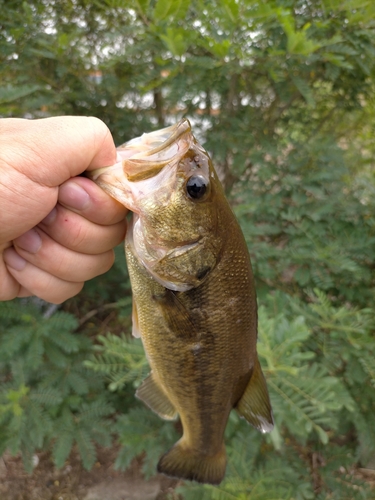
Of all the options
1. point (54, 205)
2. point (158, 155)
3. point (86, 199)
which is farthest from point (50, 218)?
point (158, 155)

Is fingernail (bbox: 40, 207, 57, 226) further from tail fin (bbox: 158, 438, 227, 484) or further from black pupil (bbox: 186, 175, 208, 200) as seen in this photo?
tail fin (bbox: 158, 438, 227, 484)

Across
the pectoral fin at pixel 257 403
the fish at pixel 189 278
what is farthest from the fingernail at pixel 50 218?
the pectoral fin at pixel 257 403

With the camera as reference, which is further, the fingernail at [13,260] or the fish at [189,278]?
the fingernail at [13,260]

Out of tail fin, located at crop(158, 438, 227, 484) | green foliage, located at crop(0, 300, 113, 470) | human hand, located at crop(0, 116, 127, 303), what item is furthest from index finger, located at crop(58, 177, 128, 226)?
green foliage, located at crop(0, 300, 113, 470)

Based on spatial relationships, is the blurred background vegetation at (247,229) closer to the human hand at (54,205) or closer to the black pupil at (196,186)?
the human hand at (54,205)

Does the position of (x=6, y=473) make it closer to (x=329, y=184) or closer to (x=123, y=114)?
(x=123, y=114)

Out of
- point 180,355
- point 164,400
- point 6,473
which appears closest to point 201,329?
point 180,355

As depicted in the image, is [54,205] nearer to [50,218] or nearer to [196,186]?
[50,218]
